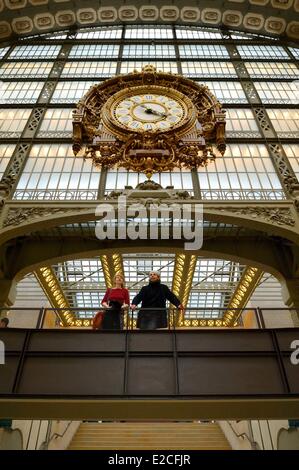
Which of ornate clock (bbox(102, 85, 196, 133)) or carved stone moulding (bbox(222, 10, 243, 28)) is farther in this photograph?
carved stone moulding (bbox(222, 10, 243, 28))

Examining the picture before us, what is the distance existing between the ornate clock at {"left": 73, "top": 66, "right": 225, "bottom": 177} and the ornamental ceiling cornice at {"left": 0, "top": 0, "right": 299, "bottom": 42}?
27.8 feet

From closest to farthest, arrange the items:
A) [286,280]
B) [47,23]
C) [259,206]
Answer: [259,206], [286,280], [47,23]

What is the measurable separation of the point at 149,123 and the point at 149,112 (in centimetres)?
79

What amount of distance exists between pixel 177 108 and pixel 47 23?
1234cm

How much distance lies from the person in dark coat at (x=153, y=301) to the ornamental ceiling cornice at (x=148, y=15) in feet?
65.0

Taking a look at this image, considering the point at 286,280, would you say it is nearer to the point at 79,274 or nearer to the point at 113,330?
the point at 113,330

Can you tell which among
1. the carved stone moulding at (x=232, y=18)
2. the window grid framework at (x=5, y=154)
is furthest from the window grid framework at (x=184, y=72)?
the window grid framework at (x=5, y=154)

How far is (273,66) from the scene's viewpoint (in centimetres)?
1808

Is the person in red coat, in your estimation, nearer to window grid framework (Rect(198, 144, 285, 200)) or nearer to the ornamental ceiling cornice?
window grid framework (Rect(198, 144, 285, 200))

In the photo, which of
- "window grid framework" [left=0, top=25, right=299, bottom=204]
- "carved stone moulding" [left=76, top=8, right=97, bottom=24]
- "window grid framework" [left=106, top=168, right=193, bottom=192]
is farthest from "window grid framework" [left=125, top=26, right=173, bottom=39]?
"window grid framework" [left=106, top=168, right=193, bottom=192]

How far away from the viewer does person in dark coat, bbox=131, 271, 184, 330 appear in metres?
7.14

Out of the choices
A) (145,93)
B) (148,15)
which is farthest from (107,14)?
(145,93)
